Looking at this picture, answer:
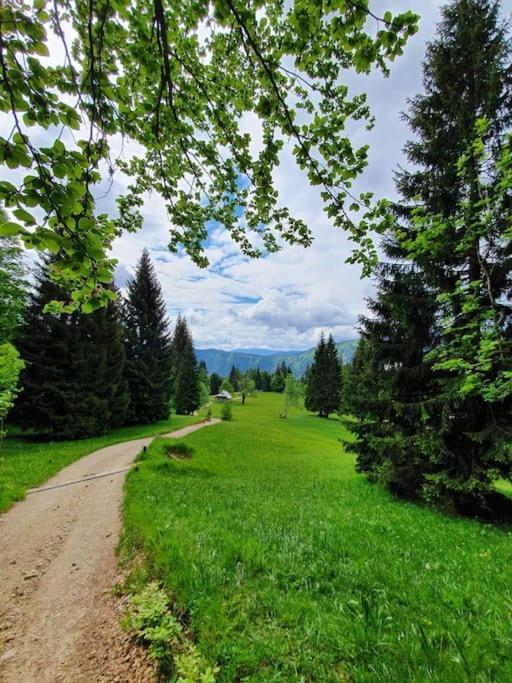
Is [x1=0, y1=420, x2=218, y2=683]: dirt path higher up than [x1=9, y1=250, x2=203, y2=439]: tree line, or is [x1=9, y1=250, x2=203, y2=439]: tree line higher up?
[x1=9, y1=250, x2=203, y2=439]: tree line

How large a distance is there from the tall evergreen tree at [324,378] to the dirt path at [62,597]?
5268 cm

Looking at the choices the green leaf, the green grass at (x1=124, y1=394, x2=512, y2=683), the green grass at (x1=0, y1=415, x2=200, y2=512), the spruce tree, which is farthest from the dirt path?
the spruce tree

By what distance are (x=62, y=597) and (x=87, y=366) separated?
1961 cm

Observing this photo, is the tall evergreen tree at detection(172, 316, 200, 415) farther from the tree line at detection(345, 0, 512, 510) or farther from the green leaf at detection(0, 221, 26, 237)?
the green leaf at detection(0, 221, 26, 237)

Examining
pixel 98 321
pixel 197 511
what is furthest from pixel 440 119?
pixel 98 321

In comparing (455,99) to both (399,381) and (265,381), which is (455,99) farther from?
(265,381)

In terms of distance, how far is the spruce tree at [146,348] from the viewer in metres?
28.6

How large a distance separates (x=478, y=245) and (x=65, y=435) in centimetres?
2415

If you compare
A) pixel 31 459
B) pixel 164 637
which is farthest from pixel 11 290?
pixel 164 637

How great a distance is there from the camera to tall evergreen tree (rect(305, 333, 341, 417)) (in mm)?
56938

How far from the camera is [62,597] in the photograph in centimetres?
397

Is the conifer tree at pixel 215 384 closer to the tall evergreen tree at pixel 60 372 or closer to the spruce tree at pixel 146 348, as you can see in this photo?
the spruce tree at pixel 146 348

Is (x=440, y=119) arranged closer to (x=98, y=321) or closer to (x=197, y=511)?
(x=197, y=511)

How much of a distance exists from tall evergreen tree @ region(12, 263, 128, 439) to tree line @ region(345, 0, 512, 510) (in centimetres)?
1894
